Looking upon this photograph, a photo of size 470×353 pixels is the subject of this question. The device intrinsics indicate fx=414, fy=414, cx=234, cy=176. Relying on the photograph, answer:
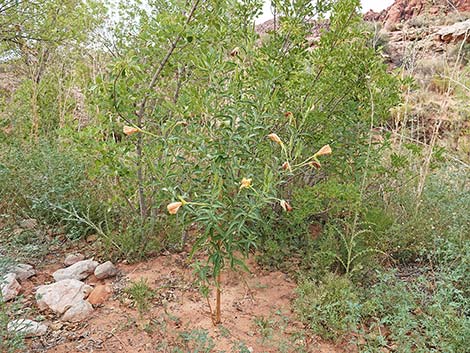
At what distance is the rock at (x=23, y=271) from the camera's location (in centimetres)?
223

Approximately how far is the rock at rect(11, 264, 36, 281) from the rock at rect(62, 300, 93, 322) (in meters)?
0.46

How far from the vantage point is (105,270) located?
2.26m

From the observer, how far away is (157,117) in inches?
88.9

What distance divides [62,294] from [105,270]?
0.27m

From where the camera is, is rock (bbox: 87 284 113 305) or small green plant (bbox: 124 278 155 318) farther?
rock (bbox: 87 284 113 305)

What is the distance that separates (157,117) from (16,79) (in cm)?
412

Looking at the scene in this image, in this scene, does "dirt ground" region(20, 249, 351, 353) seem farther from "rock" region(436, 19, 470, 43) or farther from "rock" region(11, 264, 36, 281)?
"rock" region(436, 19, 470, 43)

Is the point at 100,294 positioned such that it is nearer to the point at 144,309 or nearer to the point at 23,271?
the point at 144,309

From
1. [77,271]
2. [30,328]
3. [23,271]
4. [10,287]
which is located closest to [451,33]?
[77,271]

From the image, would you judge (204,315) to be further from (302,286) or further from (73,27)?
(73,27)

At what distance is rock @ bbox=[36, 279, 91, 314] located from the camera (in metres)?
1.99

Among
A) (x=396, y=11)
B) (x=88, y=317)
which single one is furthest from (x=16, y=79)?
(x=396, y=11)

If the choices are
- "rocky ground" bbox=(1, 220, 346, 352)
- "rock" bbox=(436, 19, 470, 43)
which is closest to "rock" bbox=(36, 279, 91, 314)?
"rocky ground" bbox=(1, 220, 346, 352)

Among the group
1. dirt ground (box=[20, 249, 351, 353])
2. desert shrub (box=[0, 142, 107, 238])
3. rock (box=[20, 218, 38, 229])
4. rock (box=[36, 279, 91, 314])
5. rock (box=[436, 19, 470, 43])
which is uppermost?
rock (box=[436, 19, 470, 43])
